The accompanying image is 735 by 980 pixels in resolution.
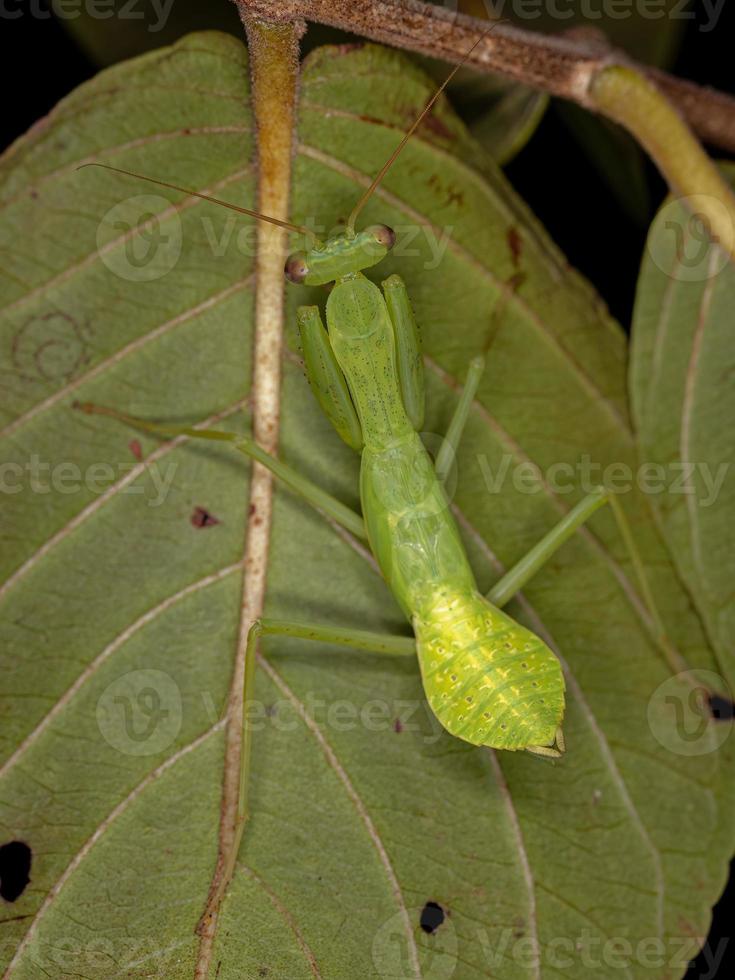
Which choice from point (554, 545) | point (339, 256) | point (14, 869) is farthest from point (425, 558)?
point (14, 869)

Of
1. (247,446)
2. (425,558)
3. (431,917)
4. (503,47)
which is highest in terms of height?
(503,47)

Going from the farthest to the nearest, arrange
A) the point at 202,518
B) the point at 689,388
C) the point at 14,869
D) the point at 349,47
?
the point at 689,388, the point at 202,518, the point at 349,47, the point at 14,869

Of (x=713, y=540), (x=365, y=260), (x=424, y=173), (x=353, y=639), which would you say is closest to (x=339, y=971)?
(x=353, y=639)

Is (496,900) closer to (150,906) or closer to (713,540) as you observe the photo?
(150,906)

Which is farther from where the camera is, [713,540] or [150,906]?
[713,540]

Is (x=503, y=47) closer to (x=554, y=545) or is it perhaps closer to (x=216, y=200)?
(x=216, y=200)

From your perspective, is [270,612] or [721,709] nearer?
[270,612]

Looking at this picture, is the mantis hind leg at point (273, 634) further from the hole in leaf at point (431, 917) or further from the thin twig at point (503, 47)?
the thin twig at point (503, 47)

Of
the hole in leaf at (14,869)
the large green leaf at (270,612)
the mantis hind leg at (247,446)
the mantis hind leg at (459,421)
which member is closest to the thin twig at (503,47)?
the large green leaf at (270,612)
